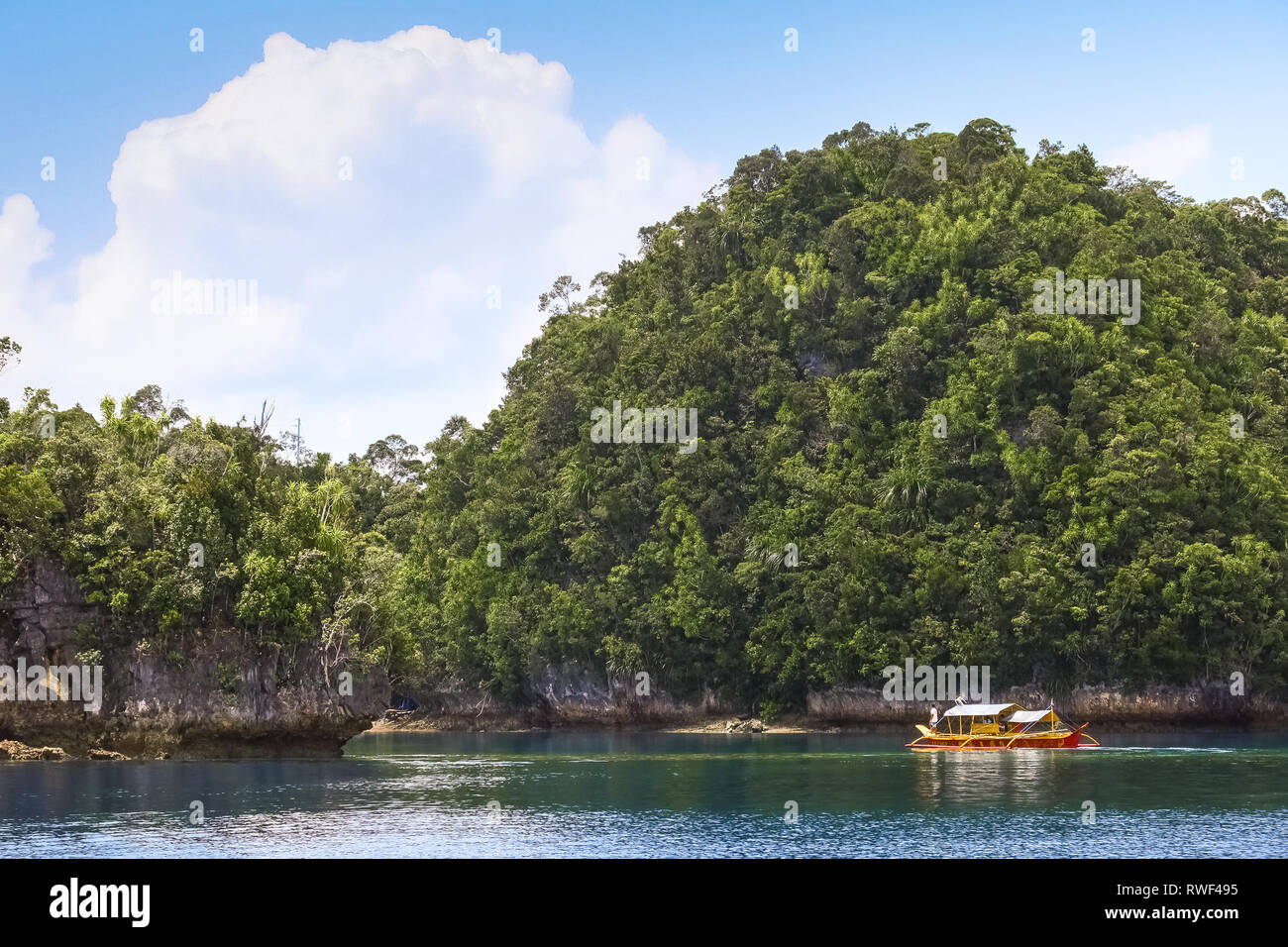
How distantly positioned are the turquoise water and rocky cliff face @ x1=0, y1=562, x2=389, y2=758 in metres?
1.68

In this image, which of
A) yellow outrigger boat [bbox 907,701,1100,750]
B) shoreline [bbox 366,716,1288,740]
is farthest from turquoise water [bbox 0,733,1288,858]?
shoreline [bbox 366,716,1288,740]

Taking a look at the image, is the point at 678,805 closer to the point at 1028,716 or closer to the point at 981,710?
the point at 981,710

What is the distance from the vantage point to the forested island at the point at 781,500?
52.0 metres

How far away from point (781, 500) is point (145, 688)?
133 feet

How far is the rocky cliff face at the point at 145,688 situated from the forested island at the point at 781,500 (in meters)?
0.13

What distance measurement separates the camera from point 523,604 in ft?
281

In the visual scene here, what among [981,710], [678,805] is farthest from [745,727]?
[678,805]

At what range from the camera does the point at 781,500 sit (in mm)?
80250

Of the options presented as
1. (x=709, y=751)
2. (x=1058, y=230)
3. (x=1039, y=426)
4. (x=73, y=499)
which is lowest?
(x=709, y=751)

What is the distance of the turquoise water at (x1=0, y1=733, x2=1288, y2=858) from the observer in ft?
100

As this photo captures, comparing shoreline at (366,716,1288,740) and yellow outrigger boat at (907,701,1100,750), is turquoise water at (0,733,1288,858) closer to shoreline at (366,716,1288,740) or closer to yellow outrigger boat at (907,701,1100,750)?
yellow outrigger boat at (907,701,1100,750)
